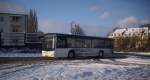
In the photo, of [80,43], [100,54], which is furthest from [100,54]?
[80,43]

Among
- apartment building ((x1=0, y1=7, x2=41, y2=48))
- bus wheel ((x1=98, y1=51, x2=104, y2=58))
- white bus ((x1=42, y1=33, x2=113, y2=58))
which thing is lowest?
bus wheel ((x1=98, y1=51, x2=104, y2=58))

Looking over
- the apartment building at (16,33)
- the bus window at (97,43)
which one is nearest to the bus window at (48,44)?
the bus window at (97,43)

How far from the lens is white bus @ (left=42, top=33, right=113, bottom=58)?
30750 mm

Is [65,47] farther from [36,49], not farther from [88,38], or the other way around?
[36,49]

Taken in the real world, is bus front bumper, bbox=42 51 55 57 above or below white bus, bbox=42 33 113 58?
below

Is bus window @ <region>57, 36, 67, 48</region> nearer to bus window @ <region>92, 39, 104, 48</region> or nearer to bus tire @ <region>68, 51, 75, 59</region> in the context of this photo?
bus tire @ <region>68, 51, 75, 59</region>

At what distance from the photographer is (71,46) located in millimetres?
32000

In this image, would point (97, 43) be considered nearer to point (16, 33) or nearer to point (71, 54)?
point (71, 54)

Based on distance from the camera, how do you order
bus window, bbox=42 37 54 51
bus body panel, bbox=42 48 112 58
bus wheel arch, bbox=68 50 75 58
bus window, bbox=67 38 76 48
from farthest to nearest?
bus wheel arch, bbox=68 50 75 58, bus window, bbox=67 38 76 48, bus window, bbox=42 37 54 51, bus body panel, bbox=42 48 112 58

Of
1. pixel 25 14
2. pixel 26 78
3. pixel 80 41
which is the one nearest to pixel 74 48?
pixel 80 41

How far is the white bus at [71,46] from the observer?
1211 inches

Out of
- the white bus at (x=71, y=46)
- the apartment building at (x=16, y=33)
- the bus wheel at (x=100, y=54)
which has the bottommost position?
the bus wheel at (x=100, y=54)

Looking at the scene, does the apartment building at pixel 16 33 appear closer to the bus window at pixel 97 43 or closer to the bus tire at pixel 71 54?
the bus window at pixel 97 43

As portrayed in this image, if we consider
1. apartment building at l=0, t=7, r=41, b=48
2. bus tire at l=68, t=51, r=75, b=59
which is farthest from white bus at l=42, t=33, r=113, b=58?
apartment building at l=0, t=7, r=41, b=48
